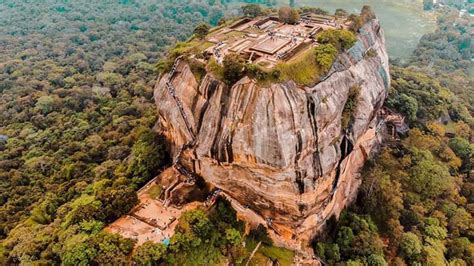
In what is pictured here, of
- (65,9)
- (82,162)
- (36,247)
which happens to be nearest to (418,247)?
(36,247)

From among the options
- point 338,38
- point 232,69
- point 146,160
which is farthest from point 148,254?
point 338,38

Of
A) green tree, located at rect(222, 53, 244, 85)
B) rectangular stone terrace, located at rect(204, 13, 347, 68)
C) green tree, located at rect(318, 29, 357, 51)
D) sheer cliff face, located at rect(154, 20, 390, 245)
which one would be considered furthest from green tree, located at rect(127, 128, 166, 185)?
green tree, located at rect(318, 29, 357, 51)

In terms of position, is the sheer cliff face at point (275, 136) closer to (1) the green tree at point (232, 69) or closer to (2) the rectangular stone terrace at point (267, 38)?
(1) the green tree at point (232, 69)

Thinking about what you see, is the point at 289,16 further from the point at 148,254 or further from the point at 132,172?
the point at 148,254

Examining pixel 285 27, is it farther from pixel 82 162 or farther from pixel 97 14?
pixel 97 14

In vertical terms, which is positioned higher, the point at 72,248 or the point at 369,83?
the point at 369,83

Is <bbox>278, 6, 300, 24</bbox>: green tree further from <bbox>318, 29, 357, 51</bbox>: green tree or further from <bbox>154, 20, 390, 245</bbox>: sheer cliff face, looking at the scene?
<bbox>154, 20, 390, 245</bbox>: sheer cliff face

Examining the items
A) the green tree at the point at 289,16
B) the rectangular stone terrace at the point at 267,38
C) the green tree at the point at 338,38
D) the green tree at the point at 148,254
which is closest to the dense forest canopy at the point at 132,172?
the green tree at the point at 148,254
